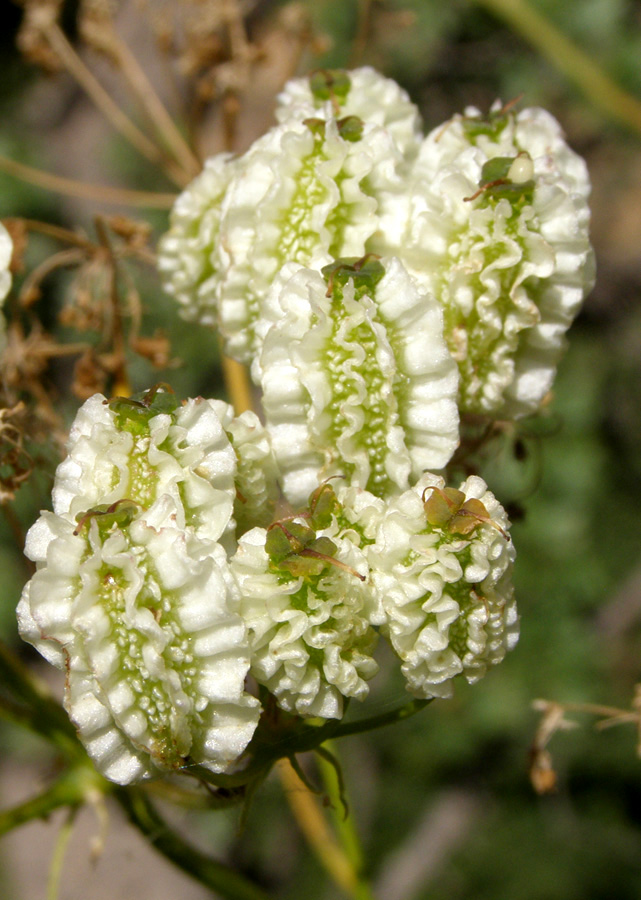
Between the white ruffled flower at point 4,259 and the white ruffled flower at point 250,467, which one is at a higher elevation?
the white ruffled flower at point 4,259

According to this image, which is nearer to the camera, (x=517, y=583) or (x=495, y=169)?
(x=495, y=169)

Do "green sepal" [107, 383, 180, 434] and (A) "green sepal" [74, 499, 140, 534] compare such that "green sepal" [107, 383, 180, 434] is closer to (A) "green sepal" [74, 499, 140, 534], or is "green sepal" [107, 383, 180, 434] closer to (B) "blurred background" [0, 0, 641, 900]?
(A) "green sepal" [74, 499, 140, 534]

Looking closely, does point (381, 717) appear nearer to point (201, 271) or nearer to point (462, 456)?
point (462, 456)

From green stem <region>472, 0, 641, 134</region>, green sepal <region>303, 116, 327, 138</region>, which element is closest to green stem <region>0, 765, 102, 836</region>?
green sepal <region>303, 116, 327, 138</region>

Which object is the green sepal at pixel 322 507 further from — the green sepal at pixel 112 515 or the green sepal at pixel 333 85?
the green sepal at pixel 333 85

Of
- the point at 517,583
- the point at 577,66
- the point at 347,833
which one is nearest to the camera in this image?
the point at 347,833

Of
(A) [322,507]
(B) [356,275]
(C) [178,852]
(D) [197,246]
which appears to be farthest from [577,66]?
(C) [178,852]

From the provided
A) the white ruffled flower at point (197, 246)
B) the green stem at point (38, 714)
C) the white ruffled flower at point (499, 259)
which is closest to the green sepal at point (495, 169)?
the white ruffled flower at point (499, 259)

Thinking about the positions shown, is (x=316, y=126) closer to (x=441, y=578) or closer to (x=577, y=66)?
(x=441, y=578)
